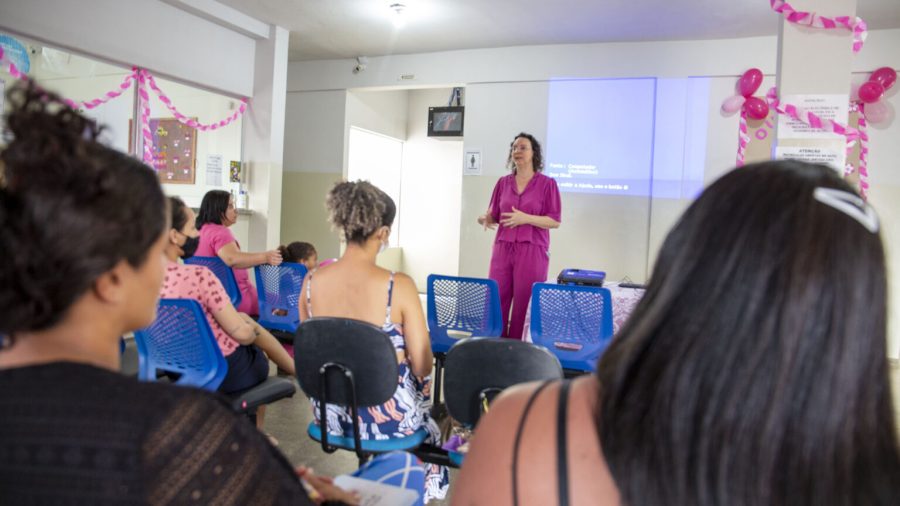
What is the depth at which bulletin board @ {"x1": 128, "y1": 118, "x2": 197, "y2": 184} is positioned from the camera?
589 cm

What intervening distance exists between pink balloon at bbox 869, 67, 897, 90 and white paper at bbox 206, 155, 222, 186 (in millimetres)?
6299

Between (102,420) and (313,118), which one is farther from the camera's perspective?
(313,118)

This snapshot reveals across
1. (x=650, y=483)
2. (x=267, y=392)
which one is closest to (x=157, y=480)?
(x=650, y=483)

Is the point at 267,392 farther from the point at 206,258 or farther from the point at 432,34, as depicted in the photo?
the point at 432,34

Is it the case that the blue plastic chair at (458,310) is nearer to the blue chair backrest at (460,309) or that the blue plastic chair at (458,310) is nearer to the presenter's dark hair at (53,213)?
the blue chair backrest at (460,309)

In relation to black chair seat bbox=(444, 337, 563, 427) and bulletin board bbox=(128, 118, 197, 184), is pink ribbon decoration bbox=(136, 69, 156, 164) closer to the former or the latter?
bulletin board bbox=(128, 118, 197, 184)

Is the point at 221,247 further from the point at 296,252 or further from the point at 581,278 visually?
the point at 581,278

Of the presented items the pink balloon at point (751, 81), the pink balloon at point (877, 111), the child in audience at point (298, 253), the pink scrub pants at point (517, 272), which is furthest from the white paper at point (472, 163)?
the pink balloon at point (877, 111)

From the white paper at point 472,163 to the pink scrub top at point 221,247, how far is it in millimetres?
3595

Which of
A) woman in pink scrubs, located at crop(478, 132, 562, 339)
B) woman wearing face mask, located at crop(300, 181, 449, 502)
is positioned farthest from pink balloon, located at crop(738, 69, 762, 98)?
woman wearing face mask, located at crop(300, 181, 449, 502)

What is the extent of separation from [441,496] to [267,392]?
799 millimetres

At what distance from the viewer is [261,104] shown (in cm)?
646

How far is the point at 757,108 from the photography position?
5.32 meters

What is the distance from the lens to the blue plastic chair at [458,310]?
306 centimetres
